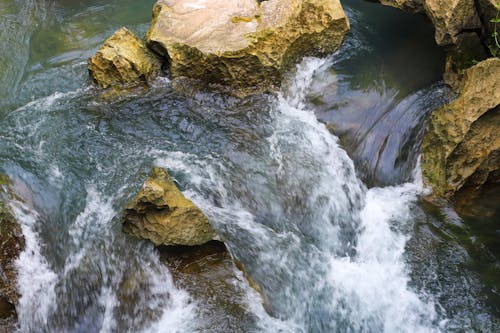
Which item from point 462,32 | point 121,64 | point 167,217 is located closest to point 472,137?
point 462,32

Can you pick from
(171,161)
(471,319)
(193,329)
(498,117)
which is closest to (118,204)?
(171,161)

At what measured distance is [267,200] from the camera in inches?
191

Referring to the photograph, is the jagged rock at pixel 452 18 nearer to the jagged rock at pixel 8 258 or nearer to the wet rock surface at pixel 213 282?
the wet rock surface at pixel 213 282

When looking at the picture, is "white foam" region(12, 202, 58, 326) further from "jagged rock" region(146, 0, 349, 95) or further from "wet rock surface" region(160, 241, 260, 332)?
"jagged rock" region(146, 0, 349, 95)

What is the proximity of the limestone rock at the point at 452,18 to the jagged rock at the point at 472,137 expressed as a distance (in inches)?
27.9

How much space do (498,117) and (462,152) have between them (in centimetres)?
50

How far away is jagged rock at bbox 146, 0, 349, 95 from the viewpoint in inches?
231

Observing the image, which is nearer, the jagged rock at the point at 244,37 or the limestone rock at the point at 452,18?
the limestone rock at the point at 452,18

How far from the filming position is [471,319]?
4012mm

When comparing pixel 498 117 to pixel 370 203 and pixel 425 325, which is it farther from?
pixel 425 325

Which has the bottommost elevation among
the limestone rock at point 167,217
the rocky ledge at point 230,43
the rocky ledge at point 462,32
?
the limestone rock at point 167,217

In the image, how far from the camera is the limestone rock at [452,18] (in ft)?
17.7

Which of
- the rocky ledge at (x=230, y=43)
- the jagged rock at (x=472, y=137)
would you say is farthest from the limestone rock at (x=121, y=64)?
the jagged rock at (x=472, y=137)

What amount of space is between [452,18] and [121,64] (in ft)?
13.3
